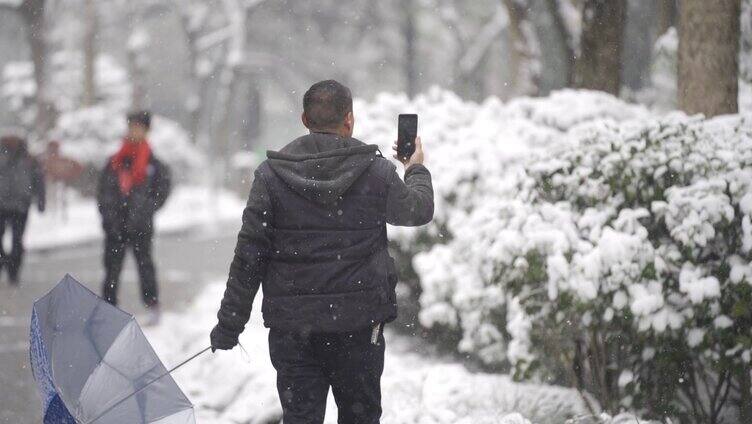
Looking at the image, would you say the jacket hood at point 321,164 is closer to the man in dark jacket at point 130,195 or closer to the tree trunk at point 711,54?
the tree trunk at point 711,54

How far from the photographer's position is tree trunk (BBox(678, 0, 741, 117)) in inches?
293

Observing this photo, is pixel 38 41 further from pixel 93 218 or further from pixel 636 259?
pixel 636 259

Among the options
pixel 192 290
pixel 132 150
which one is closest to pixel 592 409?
pixel 132 150

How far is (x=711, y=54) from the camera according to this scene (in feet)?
24.8

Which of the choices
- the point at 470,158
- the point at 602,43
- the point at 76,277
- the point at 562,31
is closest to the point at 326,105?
the point at 470,158

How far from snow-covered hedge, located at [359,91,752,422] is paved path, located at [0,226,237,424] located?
3150mm

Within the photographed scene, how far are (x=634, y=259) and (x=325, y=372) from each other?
1.88 m

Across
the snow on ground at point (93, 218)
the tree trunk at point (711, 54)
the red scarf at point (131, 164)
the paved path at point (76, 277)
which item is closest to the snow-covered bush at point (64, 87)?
the snow on ground at point (93, 218)

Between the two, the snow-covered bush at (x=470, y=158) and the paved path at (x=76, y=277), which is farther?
the snow-covered bush at (x=470, y=158)

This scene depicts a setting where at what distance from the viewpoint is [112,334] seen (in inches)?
135

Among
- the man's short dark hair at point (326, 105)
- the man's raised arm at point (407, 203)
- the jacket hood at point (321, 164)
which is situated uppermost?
the man's short dark hair at point (326, 105)

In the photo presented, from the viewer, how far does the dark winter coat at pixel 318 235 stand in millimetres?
3449

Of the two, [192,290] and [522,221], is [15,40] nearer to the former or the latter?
[192,290]

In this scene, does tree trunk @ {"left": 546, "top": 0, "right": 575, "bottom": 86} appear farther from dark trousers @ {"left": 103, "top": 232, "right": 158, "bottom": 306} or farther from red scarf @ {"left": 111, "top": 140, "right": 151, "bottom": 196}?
dark trousers @ {"left": 103, "top": 232, "right": 158, "bottom": 306}
